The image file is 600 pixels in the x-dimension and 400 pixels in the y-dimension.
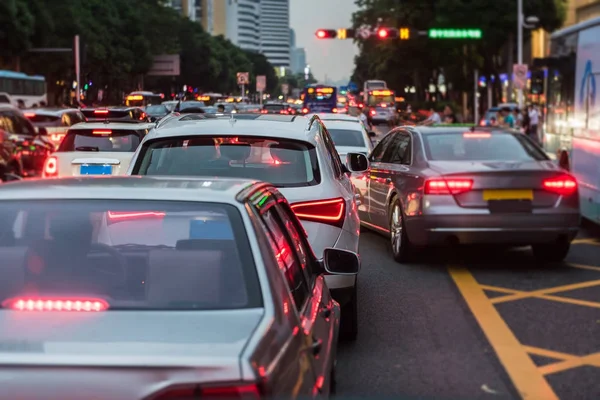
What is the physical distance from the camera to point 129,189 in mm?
4012

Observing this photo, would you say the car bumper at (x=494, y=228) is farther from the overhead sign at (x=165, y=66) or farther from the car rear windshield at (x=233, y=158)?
the overhead sign at (x=165, y=66)

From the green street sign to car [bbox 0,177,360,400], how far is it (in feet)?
170

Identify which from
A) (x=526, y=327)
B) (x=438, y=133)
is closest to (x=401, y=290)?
(x=526, y=327)

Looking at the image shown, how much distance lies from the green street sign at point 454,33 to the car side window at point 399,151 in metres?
43.0

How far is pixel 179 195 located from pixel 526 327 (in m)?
5.12

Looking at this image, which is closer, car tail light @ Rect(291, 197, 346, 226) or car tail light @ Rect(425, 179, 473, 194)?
car tail light @ Rect(291, 197, 346, 226)

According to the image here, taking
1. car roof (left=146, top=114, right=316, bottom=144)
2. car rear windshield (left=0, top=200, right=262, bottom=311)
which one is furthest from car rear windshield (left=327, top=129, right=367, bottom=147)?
car rear windshield (left=0, top=200, right=262, bottom=311)

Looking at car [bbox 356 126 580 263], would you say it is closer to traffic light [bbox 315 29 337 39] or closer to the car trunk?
the car trunk

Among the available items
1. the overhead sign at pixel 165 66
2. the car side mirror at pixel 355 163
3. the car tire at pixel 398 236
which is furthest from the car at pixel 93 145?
the overhead sign at pixel 165 66

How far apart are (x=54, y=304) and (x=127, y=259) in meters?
0.53

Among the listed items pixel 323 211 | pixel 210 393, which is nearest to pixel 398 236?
pixel 323 211

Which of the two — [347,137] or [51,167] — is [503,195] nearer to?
[51,167]

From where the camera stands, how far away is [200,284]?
376 cm

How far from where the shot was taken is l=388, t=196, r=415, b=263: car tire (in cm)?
1174
